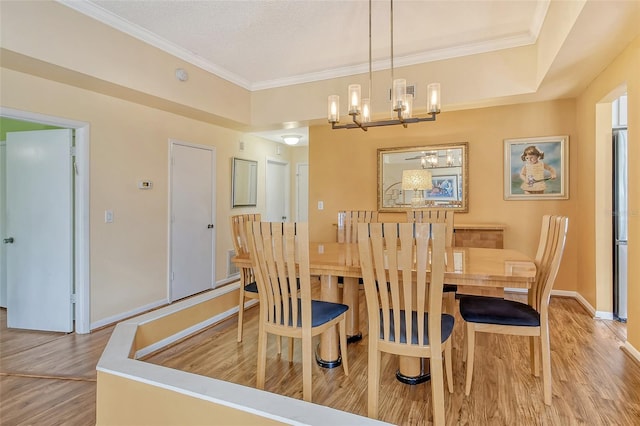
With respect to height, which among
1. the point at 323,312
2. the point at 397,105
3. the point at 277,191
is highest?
the point at 397,105

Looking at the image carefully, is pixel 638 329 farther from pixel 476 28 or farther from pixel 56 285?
pixel 56 285

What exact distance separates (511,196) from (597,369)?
2.22 meters

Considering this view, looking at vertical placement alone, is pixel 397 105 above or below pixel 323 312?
above

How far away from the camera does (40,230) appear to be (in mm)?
3246

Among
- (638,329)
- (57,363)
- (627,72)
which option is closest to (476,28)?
(627,72)

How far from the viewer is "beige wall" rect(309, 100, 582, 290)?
12.9 ft

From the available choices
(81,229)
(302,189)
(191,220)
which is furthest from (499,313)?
(302,189)

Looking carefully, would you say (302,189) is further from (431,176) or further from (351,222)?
(351,222)

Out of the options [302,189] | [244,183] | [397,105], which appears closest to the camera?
[397,105]

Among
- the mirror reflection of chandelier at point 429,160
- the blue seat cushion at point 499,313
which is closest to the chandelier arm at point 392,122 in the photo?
the blue seat cushion at point 499,313

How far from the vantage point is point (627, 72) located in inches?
103

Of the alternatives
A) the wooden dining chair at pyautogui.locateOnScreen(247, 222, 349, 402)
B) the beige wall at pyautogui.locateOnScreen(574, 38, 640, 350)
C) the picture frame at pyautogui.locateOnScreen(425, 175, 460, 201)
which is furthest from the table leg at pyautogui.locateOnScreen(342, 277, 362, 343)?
the picture frame at pyautogui.locateOnScreen(425, 175, 460, 201)

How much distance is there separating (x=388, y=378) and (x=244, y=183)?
388 centimetres

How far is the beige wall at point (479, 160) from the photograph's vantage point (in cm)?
395
